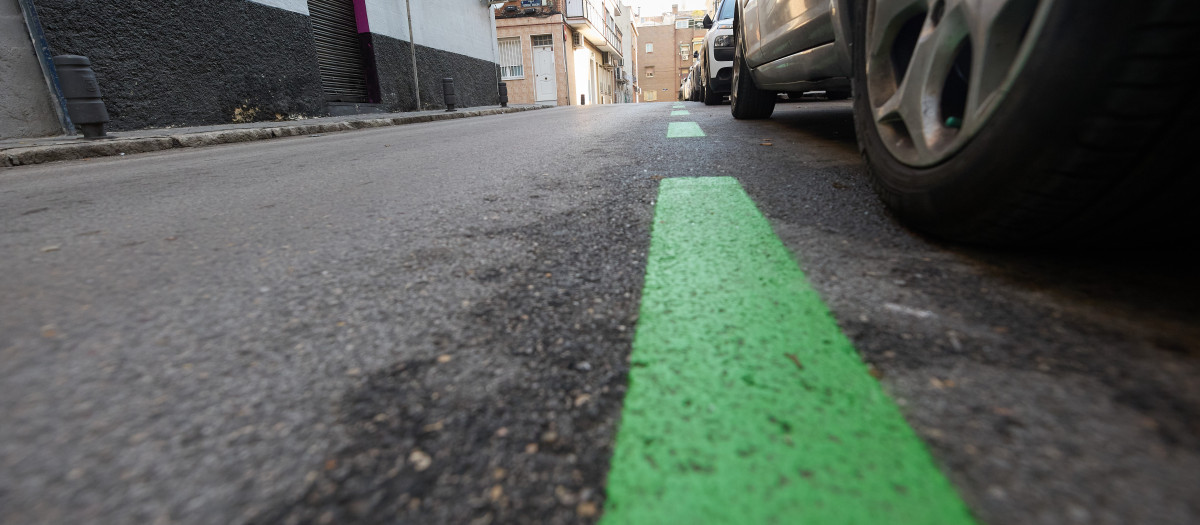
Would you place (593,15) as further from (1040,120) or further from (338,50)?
(1040,120)

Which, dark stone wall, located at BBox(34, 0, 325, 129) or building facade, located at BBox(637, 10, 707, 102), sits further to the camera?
building facade, located at BBox(637, 10, 707, 102)

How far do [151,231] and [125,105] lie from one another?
254 inches

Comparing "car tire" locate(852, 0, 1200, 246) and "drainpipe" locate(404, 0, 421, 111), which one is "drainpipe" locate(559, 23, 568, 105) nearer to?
"drainpipe" locate(404, 0, 421, 111)

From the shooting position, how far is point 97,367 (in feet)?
2.67

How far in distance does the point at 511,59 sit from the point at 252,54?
21408 mm

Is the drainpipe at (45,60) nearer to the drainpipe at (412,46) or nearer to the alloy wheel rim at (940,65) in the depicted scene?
the drainpipe at (412,46)

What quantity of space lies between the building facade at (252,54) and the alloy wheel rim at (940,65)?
7738 millimetres

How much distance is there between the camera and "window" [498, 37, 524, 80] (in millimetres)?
28062

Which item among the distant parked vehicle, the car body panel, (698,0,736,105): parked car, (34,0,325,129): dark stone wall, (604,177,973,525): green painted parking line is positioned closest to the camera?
(604,177,973,525): green painted parking line

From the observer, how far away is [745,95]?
495cm

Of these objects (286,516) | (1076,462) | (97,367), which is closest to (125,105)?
(97,367)

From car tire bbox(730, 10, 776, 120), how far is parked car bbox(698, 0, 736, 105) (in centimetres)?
234

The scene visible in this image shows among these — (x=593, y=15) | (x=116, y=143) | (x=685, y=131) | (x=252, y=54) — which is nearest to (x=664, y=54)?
(x=593, y=15)

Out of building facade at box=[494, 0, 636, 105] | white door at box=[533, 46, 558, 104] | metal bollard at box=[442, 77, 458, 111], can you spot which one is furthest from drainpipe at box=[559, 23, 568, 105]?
metal bollard at box=[442, 77, 458, 111]
